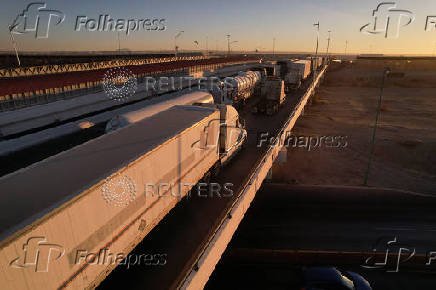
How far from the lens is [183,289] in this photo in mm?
7109

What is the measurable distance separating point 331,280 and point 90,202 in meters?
10.3

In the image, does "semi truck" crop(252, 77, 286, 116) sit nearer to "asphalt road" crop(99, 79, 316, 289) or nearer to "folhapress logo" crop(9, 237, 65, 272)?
"asphalt road" crop(99, 79, 316, 289)

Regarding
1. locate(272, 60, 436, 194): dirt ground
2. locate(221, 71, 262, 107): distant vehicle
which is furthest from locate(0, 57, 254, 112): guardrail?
locate(272, 60, 436, 194): dirt ground

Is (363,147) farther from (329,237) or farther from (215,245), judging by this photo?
(215,245)

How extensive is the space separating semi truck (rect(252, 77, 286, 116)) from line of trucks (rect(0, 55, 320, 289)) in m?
17.3

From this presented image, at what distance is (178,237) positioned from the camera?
395 inches

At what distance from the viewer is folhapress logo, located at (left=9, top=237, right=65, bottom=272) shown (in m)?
4.55

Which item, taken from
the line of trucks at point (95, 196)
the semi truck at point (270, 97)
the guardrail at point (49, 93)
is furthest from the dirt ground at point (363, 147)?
the guardrail at point (49, 93)

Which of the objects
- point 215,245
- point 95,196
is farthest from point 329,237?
point 95,196

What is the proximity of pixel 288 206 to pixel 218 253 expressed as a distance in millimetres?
10094

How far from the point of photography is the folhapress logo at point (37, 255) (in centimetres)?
455

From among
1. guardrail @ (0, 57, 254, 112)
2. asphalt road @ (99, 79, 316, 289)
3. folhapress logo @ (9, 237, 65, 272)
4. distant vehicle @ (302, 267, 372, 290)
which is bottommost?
distant vehicle @ (302, 267, 372, 290)

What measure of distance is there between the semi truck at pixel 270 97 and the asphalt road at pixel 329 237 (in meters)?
11.1

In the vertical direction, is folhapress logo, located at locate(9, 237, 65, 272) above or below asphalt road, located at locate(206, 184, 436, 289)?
above
